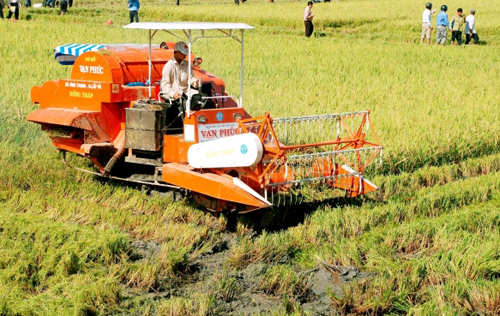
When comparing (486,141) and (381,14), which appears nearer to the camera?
(486,141)

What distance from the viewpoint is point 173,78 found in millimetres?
7395

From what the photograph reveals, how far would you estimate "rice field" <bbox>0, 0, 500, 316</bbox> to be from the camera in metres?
4.80

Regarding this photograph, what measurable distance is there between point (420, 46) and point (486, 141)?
11.0m

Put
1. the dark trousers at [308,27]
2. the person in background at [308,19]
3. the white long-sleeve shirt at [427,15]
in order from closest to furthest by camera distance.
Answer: the white long-sleeve shirt at [427,15], the person in background at [308,19], the dark trousers at [308,27]

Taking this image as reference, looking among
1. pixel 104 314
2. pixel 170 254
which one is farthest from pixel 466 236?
pixel 104 314

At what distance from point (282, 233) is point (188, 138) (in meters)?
1.41

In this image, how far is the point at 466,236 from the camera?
5.87m

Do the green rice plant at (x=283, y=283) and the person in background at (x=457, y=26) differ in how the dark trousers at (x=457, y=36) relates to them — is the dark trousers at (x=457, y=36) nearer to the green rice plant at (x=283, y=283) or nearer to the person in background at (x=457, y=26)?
the person in background at (x=457, y=26)

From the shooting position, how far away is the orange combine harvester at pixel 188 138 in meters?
6.20

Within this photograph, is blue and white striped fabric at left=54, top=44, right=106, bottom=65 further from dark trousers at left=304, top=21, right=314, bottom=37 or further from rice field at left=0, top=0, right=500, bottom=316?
dark trousers at left=304, top=21, right=314, bottom=37

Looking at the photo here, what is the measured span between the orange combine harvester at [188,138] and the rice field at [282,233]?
332mm

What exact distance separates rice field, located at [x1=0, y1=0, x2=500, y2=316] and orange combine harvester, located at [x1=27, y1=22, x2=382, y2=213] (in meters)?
0.33

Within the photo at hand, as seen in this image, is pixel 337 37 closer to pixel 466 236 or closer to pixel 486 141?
pixel 486 141

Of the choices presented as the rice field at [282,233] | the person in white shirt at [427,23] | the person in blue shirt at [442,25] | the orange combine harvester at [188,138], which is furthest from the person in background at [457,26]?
the orange combine harvester at [188,138]
